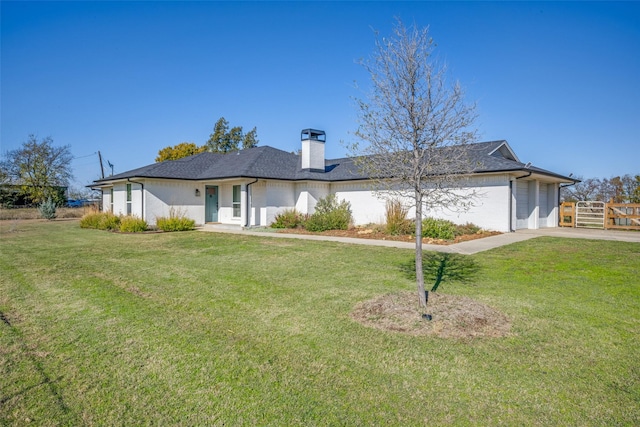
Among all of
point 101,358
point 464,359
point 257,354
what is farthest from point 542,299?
point 101,358

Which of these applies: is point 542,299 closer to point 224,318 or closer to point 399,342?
point 399,342

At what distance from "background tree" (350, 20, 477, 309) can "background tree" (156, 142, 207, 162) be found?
37.4 metres

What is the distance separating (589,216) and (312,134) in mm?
15611

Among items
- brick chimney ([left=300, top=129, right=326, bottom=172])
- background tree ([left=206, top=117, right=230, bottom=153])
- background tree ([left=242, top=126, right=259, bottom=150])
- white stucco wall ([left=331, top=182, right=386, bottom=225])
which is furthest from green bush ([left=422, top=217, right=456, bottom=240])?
background tree ([left=206, top=117, right=230, bottom=153])

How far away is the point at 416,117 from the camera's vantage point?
208 inches

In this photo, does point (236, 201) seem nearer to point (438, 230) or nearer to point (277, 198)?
point (277, 198)

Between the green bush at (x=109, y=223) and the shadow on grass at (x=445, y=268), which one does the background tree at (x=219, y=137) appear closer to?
the green bush at (x=109, y=223)

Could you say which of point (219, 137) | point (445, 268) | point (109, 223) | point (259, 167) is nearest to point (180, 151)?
point (219, 137)

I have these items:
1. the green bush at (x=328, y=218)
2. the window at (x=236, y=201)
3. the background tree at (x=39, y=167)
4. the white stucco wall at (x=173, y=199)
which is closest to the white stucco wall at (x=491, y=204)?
the green bush at (x=328, y=218)

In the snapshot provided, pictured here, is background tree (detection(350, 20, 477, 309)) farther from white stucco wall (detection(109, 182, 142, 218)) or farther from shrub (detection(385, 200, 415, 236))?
white stucco wall (detection(109, 182, 142, 218))

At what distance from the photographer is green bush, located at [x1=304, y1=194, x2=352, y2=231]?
17031 mm

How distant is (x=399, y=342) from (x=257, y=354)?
1.61 m

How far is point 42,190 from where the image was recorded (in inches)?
1358

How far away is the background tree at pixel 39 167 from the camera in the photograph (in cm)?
3375
